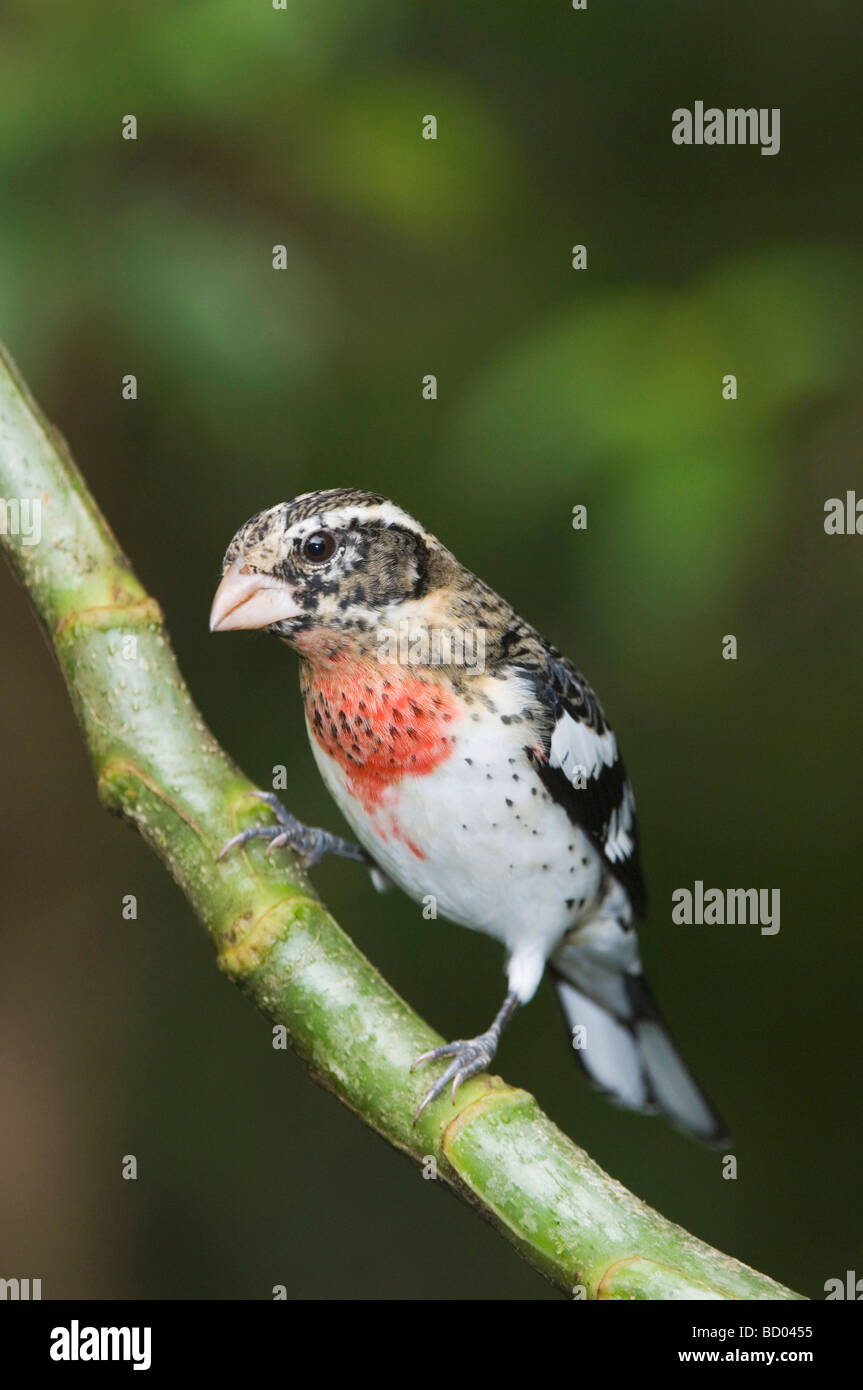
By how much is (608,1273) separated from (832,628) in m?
2.60

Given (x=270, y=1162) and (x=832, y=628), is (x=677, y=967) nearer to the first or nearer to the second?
(x=832, y=628)

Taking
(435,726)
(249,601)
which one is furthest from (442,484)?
(249,601)

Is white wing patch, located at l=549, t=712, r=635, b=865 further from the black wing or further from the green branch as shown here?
the green branch

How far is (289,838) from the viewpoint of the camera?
2314mm

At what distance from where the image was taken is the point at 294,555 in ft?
7.84

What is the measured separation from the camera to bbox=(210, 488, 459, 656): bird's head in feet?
7.75

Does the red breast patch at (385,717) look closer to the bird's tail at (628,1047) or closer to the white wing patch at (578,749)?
the white wing patch at (578,749)

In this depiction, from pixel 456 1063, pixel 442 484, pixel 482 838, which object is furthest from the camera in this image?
pixel 442 484

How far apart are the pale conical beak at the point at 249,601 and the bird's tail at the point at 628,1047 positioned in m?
1.63

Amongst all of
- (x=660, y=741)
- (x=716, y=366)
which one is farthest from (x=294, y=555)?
(x=660, y=741)

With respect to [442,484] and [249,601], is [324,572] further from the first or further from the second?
[442,484]

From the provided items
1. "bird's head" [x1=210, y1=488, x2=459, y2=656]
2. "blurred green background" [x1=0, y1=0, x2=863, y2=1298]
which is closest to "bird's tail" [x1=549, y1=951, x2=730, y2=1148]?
"blurred green background" [x1=0, y1=0, x2=863, y2=1298]

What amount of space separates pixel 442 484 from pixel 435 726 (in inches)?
48.0

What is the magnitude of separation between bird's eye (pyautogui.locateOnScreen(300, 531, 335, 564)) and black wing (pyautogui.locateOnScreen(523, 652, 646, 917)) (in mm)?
550
